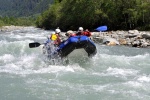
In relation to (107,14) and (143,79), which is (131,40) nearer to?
(143,79)

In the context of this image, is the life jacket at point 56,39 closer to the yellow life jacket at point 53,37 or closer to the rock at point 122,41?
the yellow life jacket at point 53,37

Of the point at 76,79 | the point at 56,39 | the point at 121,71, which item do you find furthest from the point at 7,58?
the point at 121,71

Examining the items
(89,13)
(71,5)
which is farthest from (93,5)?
(71,5)

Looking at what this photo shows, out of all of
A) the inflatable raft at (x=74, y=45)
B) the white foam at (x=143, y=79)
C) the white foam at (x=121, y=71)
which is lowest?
the white foam at (x=121, y=71)

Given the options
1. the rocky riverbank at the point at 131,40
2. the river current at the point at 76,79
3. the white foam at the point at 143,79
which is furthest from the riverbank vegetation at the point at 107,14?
the white foam at the point at 143,79

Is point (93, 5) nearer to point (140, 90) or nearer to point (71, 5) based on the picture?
point (71, 5)

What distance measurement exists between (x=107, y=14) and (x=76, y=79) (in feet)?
126

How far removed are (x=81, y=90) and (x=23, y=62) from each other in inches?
273

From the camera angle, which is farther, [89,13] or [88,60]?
[89,13]

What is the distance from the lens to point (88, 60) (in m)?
16.8

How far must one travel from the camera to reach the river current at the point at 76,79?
10586mm

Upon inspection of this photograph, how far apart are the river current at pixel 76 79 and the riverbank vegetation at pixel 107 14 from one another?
28.3 meters

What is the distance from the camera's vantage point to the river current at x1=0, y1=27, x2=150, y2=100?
10.6 meters

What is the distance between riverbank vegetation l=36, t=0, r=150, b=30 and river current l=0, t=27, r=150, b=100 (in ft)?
92.9
